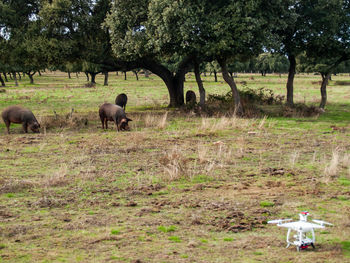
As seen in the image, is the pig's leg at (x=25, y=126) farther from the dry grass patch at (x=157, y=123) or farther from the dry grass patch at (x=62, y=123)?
the dry grass patch at (x=157, y=123)

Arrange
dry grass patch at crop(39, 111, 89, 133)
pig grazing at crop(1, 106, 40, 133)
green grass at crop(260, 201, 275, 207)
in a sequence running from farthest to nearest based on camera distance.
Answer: dry grass patch at crop(39, 111, 89, 133), pig grazing at crop(1, 106, 40, 133), green grass at crop(260, 201, 275, 207)

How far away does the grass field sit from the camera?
6297 millimetres

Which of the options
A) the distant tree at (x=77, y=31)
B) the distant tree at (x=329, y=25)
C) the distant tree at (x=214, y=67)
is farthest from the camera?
the distant tree at (x=214, y=67)

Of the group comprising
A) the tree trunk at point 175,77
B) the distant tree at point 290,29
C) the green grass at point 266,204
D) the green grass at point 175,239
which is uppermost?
the distant tree at point 290,29

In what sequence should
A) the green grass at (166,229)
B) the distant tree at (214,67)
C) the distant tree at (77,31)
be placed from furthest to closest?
the distant tree at (214,67), the distant tree at (77,31), the green grass at (166,229)

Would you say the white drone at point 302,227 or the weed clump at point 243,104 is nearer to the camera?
the white drone at point 302,227

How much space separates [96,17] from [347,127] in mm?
14998

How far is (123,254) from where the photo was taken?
613 cm

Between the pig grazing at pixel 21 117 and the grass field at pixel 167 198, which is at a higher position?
the pig grazing at pixel 21 117

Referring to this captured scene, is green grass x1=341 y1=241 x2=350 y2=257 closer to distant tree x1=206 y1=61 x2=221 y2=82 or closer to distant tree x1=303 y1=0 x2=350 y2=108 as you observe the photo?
distant tree x1=303 y1=0 x2=350 y2=108

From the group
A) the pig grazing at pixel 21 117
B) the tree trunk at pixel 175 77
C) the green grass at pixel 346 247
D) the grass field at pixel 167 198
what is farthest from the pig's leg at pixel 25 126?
the green grass at pixel 346 247

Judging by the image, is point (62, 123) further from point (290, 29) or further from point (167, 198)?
point (290, 29)

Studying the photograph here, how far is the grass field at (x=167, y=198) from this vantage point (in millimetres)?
6297

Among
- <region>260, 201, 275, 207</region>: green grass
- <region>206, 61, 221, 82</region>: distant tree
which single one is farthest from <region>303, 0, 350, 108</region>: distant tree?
<region>206, 61, 221, 82</region>: distant tree
